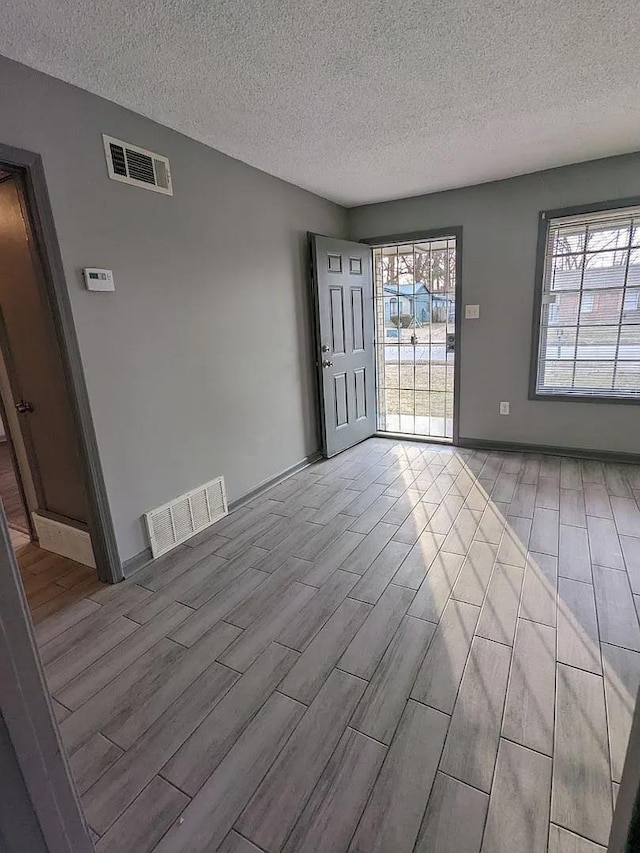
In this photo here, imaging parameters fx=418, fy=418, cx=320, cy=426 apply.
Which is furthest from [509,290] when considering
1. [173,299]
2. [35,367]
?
[35,367]

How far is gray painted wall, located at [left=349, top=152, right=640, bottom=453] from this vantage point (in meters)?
3.44

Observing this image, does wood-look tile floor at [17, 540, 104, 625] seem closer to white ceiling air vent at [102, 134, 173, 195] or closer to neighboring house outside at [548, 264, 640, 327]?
white ceiling air vent at [102, 134, 173, 195]

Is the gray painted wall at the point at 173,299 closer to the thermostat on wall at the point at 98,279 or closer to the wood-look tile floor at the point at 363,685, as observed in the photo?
the thermostat on wall at the point at 98,279

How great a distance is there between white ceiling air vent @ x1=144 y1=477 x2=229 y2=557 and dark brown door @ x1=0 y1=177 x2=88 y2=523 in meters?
0.40

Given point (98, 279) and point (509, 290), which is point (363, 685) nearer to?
point (98, 279)

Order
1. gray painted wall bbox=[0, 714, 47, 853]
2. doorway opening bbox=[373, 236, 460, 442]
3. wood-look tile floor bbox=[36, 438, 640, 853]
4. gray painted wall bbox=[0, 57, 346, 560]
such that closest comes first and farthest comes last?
gray painted wall bbox=[0, 714, 47, 853] < wood-look tile floor bbox=[36, 438, 640, 853] < gray painted wall bbox=[0, 57, 346, 560] < doorway opening bbox=[373, 236, 460, 442]

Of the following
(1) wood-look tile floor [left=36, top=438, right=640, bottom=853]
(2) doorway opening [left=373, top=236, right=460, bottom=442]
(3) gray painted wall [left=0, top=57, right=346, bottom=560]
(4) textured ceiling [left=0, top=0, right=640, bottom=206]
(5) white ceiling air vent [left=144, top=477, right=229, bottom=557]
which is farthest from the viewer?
(2) doorway opening [left=373, top=236, right=460, bottom=442]

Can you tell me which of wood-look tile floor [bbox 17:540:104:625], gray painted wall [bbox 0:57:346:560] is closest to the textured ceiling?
gray painted wall [bbox 0:57:346:560]

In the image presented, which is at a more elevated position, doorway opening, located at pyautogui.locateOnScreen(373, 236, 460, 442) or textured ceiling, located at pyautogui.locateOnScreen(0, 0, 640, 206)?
textured ceiling, located at pyautogui.locateOnScreen(0, 0, 640, 206)

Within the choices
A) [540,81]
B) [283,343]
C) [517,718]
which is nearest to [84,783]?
[517,718]

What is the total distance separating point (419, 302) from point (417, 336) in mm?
351

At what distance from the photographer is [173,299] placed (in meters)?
2.52

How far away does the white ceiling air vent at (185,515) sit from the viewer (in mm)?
2510

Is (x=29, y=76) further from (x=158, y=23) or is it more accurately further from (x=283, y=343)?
(x=283, y=343)
